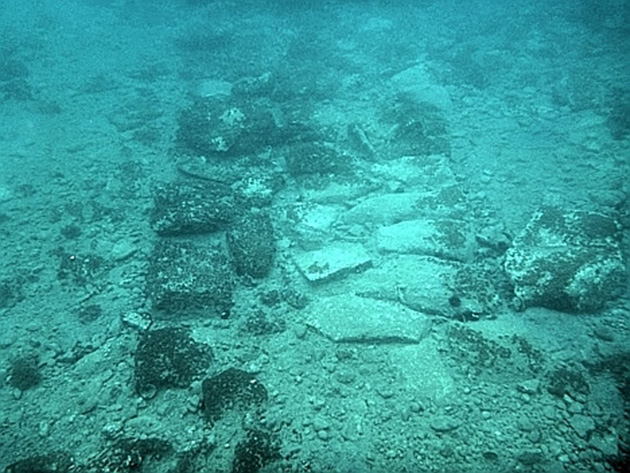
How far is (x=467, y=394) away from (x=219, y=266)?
187 cm

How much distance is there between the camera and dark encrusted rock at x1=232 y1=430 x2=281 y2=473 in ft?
6.10

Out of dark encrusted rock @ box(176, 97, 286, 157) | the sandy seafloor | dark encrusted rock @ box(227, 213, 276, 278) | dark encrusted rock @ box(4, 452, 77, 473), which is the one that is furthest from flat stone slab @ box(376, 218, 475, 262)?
dark encrusted rock @ box(4, 452, 77, 473)

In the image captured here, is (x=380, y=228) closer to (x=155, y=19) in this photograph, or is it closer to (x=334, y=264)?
(x=334, y=264)

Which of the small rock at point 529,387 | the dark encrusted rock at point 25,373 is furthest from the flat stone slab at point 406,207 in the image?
the dark encrusted rock at point 25,373

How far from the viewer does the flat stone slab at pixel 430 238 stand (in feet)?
9.82

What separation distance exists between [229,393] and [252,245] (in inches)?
48.1

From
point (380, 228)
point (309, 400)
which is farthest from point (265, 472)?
point (380, 228)

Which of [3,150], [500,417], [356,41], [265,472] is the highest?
[356,41]

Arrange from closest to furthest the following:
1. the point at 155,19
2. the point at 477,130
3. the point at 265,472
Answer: the point at 265,472, the point at 477,130, the point at 155,19

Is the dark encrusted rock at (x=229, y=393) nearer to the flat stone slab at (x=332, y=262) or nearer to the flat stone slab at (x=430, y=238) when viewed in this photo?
the flat stone slab at (x=332, y=262)

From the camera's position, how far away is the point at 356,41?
21.4 ft

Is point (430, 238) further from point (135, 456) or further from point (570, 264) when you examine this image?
point (135, 456)

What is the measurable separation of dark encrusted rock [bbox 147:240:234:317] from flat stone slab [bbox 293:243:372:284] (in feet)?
1.90

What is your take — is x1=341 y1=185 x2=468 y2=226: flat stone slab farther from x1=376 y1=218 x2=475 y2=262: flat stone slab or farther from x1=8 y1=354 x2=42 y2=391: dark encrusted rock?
x1=8 y1=354 x2=42 y2=391: dark encrusted rock
